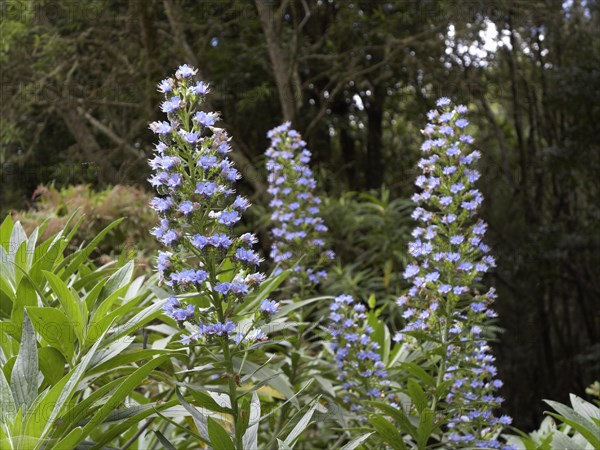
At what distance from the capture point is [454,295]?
7.86ft

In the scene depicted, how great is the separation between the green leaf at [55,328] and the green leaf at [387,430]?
847 mm

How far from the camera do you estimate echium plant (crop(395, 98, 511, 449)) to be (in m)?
2.41

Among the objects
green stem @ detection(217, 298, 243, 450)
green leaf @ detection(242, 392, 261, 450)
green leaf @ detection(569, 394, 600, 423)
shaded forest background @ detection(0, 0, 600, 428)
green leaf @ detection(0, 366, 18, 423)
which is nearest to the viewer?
green leaf @ detection(0, 366, 18, 423)

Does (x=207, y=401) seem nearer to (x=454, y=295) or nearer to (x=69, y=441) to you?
(x=69, y=441)

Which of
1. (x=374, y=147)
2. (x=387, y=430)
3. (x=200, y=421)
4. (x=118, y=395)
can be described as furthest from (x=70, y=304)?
(x=374, y=147)

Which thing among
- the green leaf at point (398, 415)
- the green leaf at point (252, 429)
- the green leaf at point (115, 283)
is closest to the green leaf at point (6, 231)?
the green leaf at point (115, 283)

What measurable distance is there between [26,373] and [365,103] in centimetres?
692

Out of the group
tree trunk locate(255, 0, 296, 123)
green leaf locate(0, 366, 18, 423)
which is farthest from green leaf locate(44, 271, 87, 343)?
tree trunk locate(255, 0, 296, 123)

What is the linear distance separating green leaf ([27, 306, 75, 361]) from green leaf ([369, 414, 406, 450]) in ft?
2.78

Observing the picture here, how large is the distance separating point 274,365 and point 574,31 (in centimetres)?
611

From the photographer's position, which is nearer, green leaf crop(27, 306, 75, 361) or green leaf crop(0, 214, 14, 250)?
green leaf crop(27, 306, 75, 361)

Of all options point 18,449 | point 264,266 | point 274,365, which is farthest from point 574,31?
point 18,449

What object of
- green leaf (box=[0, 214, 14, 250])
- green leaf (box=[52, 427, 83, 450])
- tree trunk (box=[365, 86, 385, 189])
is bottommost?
green leaf (box=[52, 427, 83, 450])

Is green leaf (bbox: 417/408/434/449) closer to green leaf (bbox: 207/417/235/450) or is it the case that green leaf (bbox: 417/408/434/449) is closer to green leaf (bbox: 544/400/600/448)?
green leaf (bbox: 544/400/600/448)
